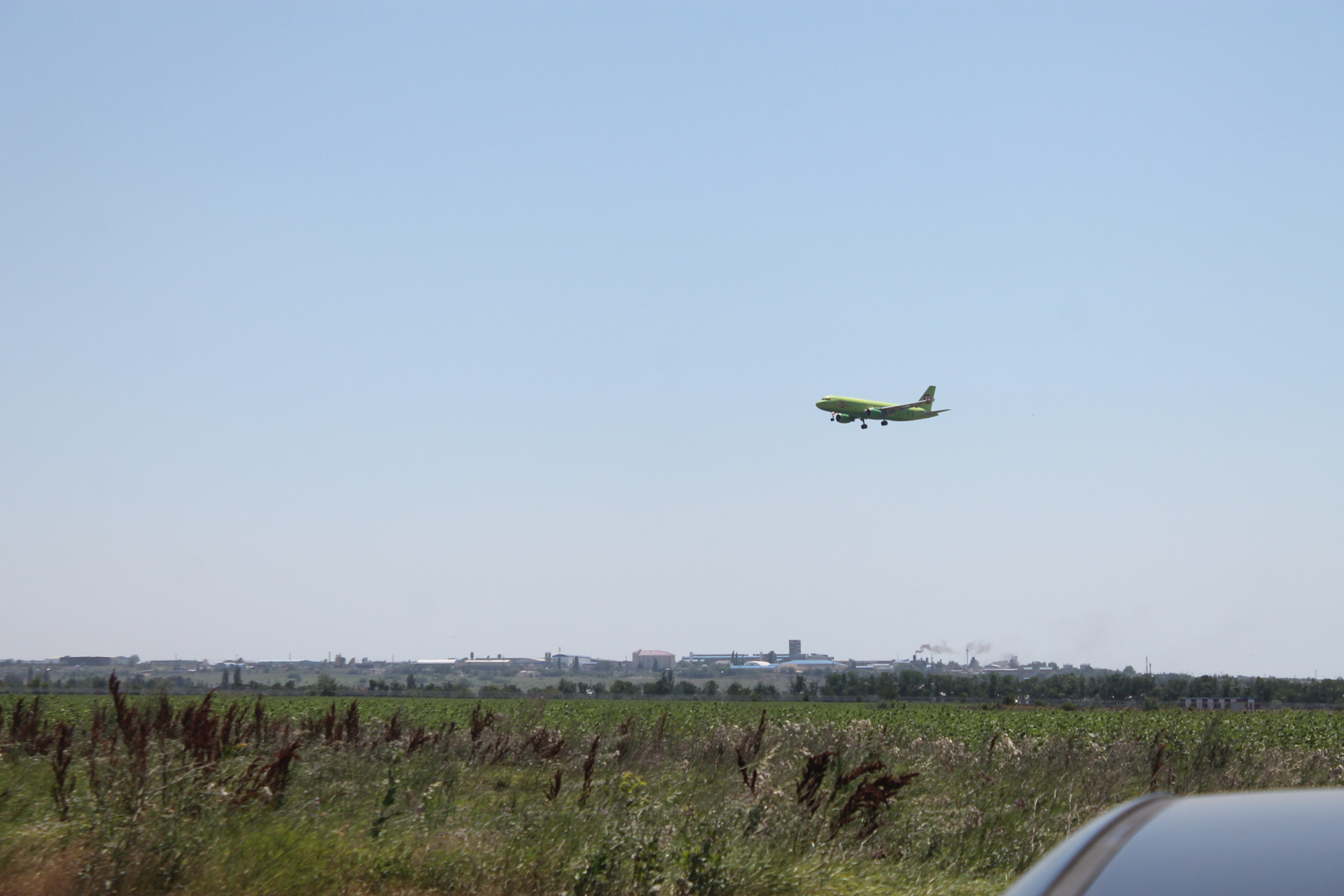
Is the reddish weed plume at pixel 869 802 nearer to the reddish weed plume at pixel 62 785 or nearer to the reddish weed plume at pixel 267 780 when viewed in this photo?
A: the reddish weed plume at pixel 267 780

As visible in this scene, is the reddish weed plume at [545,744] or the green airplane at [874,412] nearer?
the reddish weed plume at [545,744]

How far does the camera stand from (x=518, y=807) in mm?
11750

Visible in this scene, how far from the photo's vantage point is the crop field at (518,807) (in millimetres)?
9406

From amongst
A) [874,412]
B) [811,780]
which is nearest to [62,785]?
[811,780]

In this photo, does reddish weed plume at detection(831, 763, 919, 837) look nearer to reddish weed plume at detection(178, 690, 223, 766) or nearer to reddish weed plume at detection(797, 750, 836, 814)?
reddish weed plume at detection(797, 750, 836, 814)

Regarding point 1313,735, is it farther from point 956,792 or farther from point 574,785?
point 574,785

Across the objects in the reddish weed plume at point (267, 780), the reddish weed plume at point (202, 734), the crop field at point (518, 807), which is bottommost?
the crop field at point (518, 807)

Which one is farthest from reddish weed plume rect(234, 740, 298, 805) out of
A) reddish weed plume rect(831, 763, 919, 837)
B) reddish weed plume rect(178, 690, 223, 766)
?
reddish weed plume rect(831, 763, 919, 837)

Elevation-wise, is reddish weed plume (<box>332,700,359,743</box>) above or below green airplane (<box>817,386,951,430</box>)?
below

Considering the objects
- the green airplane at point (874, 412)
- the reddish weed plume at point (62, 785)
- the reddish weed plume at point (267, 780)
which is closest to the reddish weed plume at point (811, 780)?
the reddish weed plume at point (267, 780)

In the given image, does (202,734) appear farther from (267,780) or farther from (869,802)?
(869,802)

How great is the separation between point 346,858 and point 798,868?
3.81 metres

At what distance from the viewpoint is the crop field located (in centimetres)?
941

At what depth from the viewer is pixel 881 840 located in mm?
11586
